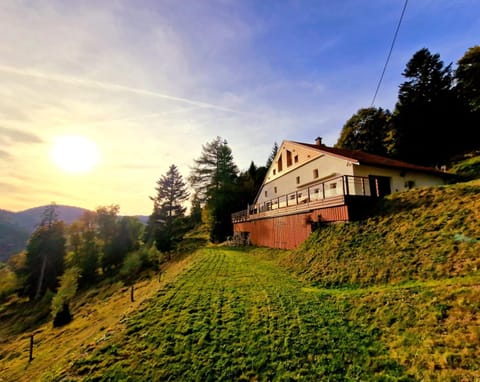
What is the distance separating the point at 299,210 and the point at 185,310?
9171 mm

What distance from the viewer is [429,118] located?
27.1 meters

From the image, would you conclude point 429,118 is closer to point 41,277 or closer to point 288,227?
point 288,227

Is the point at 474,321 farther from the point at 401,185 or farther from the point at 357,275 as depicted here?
the point at 401,185

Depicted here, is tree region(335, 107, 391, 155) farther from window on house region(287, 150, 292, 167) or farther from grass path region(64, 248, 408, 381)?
grass path region(64, 248, 408, 381)

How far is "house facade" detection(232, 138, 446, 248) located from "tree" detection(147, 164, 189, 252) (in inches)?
624

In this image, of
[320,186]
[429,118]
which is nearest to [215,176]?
[320,186]

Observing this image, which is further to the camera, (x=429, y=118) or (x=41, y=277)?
(x=41, y=277)

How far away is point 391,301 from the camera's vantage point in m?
5.22

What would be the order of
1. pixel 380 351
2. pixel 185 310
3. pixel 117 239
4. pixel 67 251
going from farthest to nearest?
pixel 67 251
pixel 117 239
pixel 185 310
pixel 380 351

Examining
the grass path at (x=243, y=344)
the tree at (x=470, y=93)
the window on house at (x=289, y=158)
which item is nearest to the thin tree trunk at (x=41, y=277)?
the grass path at (x=243, y=344)

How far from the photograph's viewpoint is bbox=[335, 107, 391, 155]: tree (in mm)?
31750

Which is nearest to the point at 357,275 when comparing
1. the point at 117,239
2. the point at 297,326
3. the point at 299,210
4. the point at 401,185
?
the point at 297,326

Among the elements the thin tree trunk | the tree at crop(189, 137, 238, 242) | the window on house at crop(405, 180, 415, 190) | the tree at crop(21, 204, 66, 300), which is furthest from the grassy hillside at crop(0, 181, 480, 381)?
the tree at crop(21, 204, 66, 300)

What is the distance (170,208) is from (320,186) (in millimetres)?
27788
